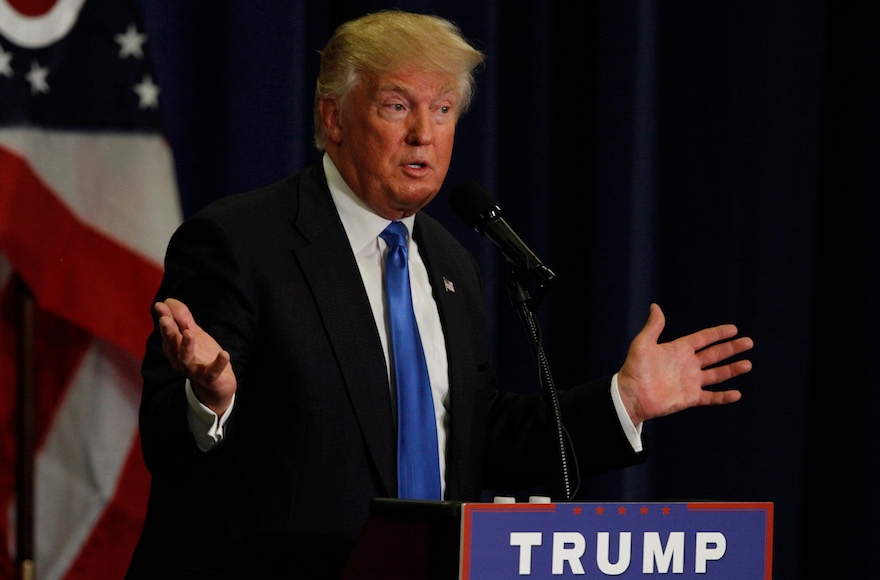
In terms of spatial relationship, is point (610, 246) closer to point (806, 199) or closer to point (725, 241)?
point (725, 241)

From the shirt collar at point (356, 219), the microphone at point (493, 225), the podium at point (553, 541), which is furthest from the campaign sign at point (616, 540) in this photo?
the shirt collar at point (356, 219)

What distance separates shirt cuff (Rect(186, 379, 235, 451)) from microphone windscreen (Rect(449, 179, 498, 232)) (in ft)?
1.43

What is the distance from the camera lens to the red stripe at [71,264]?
8.30ft

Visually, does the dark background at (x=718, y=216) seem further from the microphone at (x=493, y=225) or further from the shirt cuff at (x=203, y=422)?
the shirt cuff at (x=203, y=422)

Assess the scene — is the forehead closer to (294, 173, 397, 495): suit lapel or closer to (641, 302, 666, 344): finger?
(294, 173, 397, 495): suit lapel

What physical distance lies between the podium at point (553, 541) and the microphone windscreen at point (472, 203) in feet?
1.71

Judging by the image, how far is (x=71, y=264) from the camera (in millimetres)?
2588

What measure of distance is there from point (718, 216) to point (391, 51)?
1.57m

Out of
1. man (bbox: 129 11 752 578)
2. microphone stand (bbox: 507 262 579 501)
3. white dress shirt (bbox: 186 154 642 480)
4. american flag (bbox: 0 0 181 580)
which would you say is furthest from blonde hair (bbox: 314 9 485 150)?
american flag (bbox: 0 0 181 580)

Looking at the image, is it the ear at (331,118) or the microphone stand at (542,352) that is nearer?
the microphone stand at (542,352)

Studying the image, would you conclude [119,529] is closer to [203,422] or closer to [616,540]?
[203,422]

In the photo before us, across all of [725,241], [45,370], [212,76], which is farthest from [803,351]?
[45,370]

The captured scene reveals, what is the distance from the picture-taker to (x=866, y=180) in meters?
3.29

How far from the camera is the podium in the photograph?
1.38 meters
